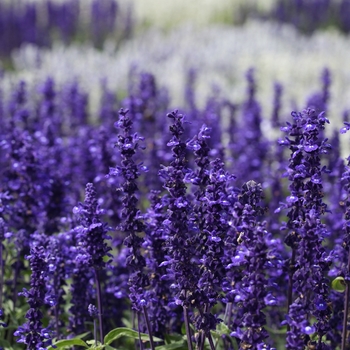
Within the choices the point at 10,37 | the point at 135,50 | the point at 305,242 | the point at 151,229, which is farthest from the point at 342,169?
the point at 10,37

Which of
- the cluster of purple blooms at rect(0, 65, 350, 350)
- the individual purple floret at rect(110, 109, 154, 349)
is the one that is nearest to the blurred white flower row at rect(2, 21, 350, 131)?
the cluster of purple blooms at rect(0, 65, 350, 350)

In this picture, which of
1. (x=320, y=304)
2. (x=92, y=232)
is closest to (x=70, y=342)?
(x=92, y=232)

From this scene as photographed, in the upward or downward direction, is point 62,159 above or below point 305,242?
below

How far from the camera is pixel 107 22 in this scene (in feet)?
209

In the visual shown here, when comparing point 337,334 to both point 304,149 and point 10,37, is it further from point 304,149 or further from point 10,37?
point 10,37

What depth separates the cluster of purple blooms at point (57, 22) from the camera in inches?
2279

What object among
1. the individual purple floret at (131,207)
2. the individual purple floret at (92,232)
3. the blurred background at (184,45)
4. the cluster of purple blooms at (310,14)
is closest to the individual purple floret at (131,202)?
the individual purple floret at (131,207)

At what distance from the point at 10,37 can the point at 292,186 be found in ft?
172

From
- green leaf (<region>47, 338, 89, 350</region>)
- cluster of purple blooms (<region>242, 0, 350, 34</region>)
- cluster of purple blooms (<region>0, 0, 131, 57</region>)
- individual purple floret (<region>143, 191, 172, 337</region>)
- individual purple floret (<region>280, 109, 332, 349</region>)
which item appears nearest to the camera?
individual purple floret (<region>280, 109, 332, 349</region>)

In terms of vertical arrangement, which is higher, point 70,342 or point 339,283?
point 339,283

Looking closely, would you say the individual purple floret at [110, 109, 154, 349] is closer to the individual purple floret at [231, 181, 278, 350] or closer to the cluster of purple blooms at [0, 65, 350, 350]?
the cluster of purple blooms at [0, 65, 350, 350]

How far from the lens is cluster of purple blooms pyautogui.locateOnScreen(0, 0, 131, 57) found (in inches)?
2279

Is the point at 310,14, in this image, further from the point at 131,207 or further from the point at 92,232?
the point at 92,232

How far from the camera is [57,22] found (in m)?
62.2
